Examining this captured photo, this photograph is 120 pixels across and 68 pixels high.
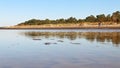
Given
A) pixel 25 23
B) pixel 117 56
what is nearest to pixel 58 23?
pixel 25 23

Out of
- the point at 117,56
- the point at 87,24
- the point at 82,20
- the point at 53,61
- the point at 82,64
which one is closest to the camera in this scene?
the point at 82,64

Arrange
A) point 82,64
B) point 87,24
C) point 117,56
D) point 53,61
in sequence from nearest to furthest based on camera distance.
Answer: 1. point 82,64
2. point 53,61
3. point 117,56
4. point 87,24

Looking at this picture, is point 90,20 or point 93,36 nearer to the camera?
point 93,36

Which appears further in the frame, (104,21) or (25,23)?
(25,23)

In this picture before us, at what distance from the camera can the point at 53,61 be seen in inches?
486

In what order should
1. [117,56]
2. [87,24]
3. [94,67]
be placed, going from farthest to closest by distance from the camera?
[87,24] → [117,56] → [94,67]

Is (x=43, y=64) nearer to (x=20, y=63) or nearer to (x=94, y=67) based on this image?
(x=20, y=63)

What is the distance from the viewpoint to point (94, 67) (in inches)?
424

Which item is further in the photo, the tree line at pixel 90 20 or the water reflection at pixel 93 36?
the tree line at pixel 90 20

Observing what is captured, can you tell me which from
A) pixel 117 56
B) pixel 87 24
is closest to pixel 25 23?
pixel 87 24

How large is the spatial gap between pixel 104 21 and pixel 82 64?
9936cm

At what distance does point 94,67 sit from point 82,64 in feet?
2.77

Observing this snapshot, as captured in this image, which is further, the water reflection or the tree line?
the tree line

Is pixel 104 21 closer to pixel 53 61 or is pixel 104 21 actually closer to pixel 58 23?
pixel 58 23
